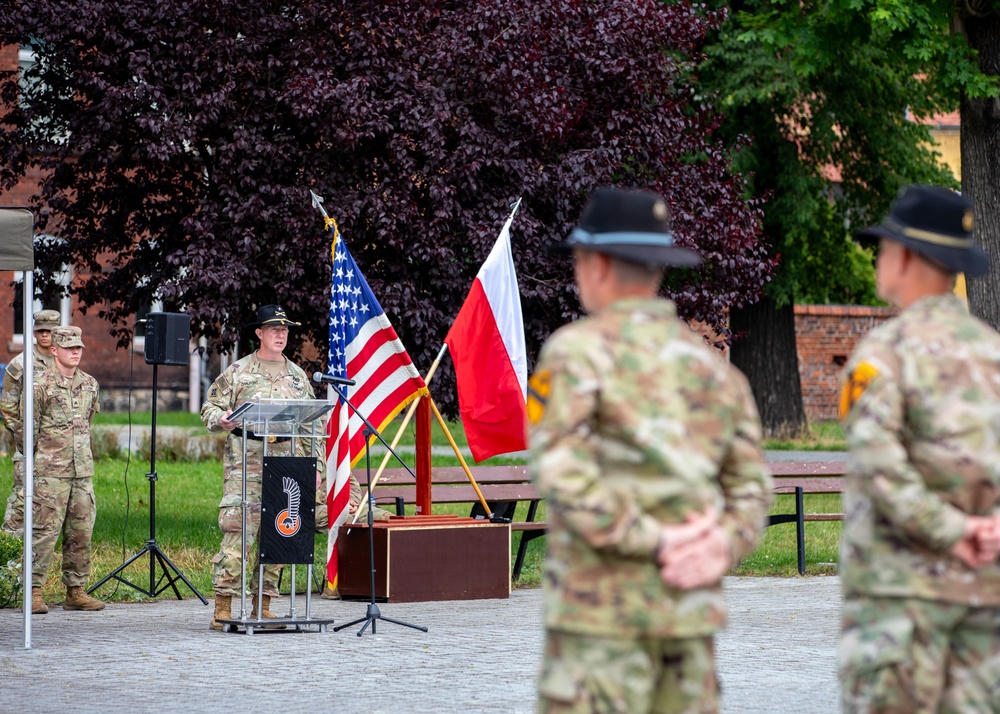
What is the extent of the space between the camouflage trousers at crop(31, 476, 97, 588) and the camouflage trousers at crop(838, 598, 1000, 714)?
856 centimetres

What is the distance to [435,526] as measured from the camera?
11.3 m

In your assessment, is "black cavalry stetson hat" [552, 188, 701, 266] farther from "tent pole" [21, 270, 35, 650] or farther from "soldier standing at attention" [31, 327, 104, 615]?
"soldier standing at attention" [31, 327, 104, 615]

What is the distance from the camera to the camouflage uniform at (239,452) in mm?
10141

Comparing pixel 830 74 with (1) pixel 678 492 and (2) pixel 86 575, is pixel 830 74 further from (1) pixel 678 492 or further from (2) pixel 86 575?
(1) pixel 678 492

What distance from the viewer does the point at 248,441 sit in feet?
35.4

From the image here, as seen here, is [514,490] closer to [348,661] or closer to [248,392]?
[248,392]

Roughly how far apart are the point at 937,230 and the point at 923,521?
91 centimetres

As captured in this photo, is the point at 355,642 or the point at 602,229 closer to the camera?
the point at 602,229

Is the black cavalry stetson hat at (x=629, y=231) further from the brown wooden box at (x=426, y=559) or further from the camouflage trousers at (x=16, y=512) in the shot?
the camouflage trousers at (x=16, y=512)

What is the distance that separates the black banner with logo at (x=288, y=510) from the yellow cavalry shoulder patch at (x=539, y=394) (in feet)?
20.8

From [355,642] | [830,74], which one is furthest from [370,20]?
[830,74]

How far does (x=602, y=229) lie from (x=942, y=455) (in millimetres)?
1159

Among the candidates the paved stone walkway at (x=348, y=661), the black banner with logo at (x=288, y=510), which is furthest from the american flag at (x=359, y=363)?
the paved stone walkway at (x=348, y=661)

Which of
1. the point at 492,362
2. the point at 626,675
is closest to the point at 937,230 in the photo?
the point at 626,675
